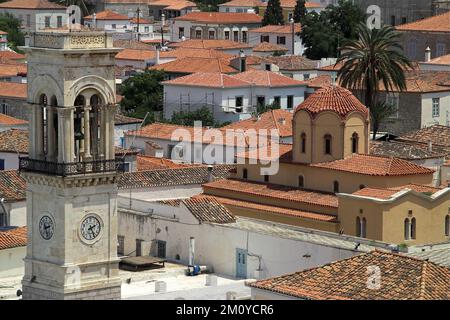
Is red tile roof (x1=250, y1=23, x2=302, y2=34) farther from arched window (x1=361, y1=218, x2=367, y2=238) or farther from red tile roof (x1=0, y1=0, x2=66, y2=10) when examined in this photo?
arched window (x1=361, y1=218, x2=367, y2=238)

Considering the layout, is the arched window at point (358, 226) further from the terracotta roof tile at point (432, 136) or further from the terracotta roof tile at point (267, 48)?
the terracotta roof tile at point (267, 48)

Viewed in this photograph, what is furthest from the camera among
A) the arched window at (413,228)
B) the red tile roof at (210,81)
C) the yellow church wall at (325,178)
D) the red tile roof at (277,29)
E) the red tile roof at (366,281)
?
the red tile roof at (277,29)

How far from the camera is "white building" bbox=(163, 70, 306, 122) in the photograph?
88.1m

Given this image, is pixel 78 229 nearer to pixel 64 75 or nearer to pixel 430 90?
pixel 64 75

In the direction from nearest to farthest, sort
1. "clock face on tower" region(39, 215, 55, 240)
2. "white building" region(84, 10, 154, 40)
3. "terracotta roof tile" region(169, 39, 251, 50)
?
"clock face on tower" region(39, 215, 55, 240)
"terracotta roof tile" region(169, 39, 251, 50)
"white building" region(84, 10, 154, 40)

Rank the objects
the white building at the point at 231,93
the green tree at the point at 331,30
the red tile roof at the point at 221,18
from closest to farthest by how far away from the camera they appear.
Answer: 1. the white building at the point at 231,93
2. the green tree at the point at 331,30
3. the red tile roof at the point at 221,18

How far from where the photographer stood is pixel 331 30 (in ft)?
374

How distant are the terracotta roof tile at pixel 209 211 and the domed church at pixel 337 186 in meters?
2.87

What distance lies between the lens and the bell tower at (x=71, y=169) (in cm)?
4459

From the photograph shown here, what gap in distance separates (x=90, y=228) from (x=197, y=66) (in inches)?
2169

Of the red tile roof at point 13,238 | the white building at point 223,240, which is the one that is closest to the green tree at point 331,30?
the white building at point 223,240

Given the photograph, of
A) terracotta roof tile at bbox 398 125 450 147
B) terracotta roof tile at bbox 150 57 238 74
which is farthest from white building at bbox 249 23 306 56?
terracotta roof tile at bbox 398 125 450 147

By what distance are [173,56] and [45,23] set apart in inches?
1310

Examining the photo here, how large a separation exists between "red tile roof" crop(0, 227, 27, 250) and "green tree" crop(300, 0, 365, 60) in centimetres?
5776
